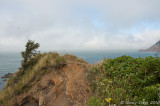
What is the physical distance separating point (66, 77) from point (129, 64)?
13.1ft

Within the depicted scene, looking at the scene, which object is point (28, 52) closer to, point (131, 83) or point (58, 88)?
point (58, 88)

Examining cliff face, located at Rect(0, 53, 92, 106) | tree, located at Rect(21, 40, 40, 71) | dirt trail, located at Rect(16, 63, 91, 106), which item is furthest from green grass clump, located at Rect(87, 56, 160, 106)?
tree, located at Rect(21, 40, 40, 71)

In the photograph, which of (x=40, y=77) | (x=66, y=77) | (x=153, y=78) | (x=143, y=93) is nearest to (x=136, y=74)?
(x=153, y=78)

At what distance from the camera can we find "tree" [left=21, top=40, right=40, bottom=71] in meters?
9.05

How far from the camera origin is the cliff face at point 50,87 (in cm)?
640

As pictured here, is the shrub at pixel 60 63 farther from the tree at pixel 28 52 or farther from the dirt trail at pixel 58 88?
the tree at pixel 28 52

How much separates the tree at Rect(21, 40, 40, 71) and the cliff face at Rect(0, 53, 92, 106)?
161 cm

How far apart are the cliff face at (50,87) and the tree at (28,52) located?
5.30 feet

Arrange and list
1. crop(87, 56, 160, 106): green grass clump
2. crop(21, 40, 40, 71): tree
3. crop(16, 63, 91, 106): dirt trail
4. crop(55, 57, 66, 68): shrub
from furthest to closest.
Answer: crop(21, 40, 40, 71): tree < crop(55, 57, 66, 68): shrub < crop(16, 63, 91, 106): dirt trail < crop(87, 56, 160, 106): green grass clump

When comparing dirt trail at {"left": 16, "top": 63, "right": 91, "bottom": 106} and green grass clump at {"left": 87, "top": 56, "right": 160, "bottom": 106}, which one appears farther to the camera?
dirt trail at {"left": 16, "top": 63, "right": 91, "bottom": 106}

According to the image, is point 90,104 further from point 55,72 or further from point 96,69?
point 55,72

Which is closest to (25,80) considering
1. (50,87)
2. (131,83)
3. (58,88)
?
(50,87)

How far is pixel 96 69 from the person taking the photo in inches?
223

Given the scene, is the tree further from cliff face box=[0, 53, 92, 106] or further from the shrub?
the shrub
